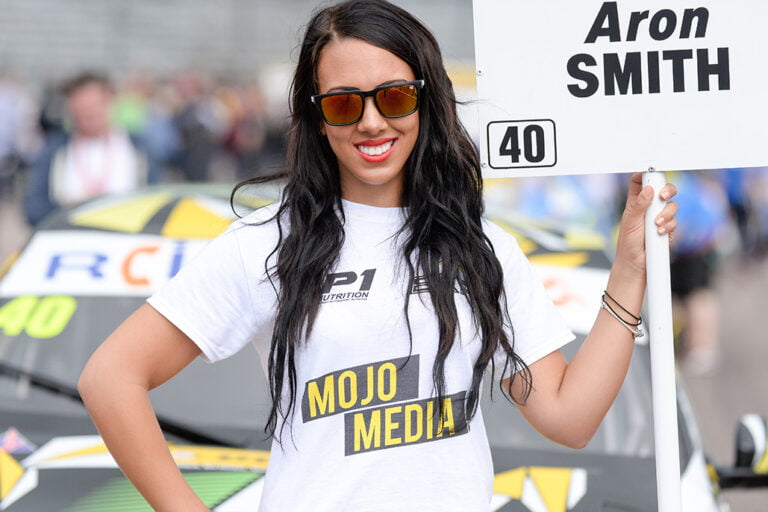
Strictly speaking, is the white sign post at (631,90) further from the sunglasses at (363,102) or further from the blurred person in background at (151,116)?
the blurred person in background at (151,116)

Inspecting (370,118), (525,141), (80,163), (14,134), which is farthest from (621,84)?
(14,134)

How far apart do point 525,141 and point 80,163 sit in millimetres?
5195

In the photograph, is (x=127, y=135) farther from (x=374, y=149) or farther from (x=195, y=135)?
(x=195, y=135)

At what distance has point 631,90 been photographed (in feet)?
8.39

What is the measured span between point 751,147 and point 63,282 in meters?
2.19

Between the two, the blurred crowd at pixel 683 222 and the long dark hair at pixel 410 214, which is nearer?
the long dark hair at pixel 410 214

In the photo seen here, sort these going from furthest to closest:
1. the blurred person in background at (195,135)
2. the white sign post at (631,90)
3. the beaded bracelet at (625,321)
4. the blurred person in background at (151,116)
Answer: the blurred person in background at (151,116) < the blurred person in background at (195,135) < the white sign post at (631,90) < the beaded bracelet at (625,321)

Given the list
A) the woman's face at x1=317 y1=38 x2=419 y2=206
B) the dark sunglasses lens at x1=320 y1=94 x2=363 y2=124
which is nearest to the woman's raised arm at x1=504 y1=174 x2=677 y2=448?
the woman's face at x1=317 y1=38 x2=419 y2=206

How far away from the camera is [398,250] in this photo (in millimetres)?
2271

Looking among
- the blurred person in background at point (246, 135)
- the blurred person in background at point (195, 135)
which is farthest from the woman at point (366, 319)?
the blurred person in background at point (246, 135)

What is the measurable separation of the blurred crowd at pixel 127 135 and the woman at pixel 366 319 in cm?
504

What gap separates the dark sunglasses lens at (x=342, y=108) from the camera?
2244 mm

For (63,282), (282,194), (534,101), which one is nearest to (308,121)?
(282,194)

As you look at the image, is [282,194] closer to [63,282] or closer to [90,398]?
[90,398]
